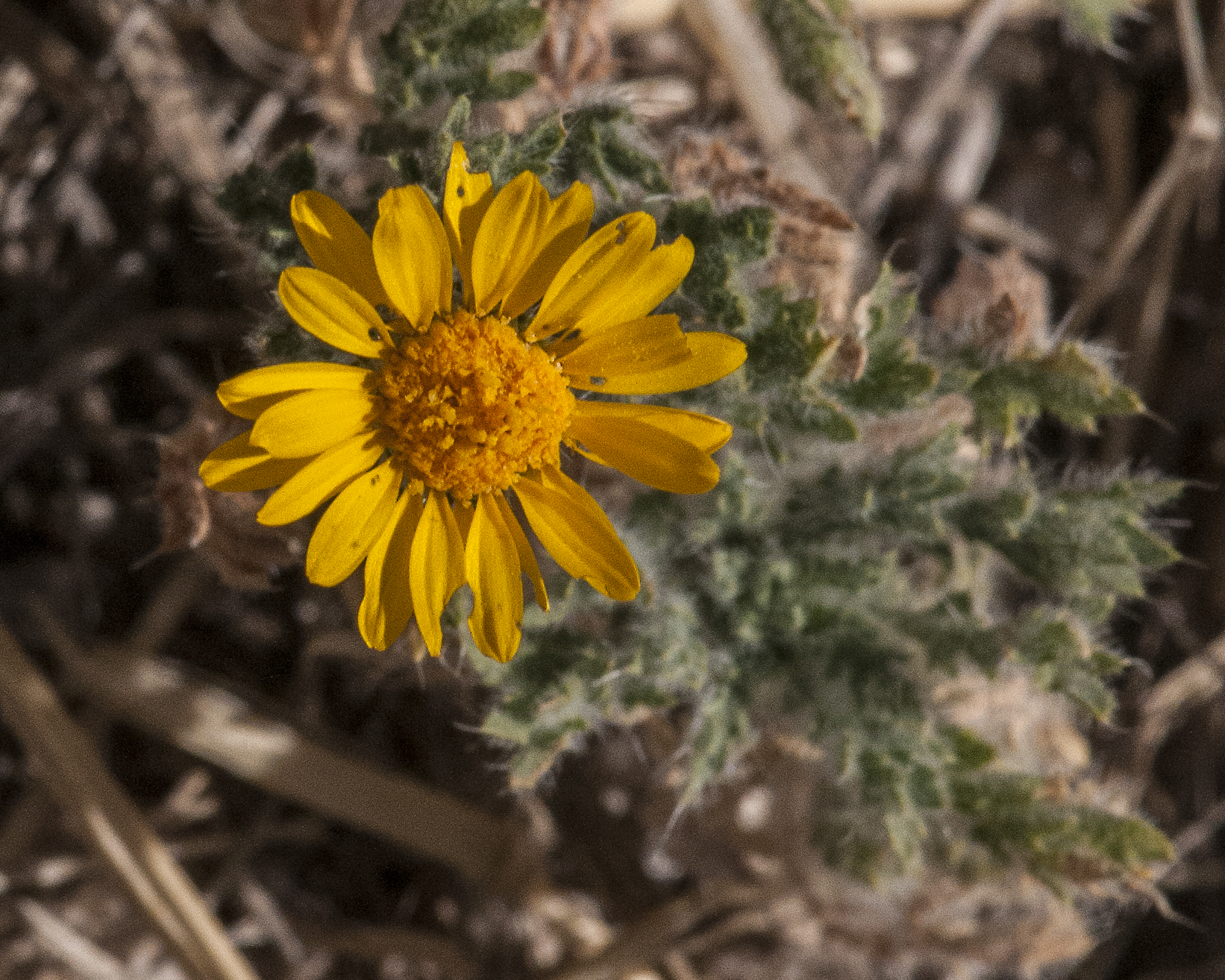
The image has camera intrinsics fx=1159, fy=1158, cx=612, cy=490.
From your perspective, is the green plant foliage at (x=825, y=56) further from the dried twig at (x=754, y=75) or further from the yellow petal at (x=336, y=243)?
the yellow petal at (x=336, y=243)

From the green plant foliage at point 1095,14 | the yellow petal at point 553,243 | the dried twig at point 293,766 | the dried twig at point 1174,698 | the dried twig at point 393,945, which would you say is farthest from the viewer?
Result: the dried twig at point 1174,698

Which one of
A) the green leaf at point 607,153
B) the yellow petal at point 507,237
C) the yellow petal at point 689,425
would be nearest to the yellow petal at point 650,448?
the yellow petal at point 689,425

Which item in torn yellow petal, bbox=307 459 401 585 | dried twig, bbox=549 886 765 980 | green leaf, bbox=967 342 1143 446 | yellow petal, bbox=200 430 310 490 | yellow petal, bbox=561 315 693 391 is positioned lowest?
dried twig, bbox=549 886 765 980

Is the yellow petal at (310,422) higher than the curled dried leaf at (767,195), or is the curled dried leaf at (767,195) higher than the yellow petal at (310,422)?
the curled dried leaf at (767,195)

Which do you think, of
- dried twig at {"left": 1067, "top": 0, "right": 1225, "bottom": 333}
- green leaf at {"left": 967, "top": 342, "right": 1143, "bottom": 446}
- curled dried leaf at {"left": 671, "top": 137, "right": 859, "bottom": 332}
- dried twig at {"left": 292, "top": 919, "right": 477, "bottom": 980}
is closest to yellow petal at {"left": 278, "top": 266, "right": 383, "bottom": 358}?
curled dried leaf at {"left": 671, "top": 137, "right": 859, "bottom": 332}

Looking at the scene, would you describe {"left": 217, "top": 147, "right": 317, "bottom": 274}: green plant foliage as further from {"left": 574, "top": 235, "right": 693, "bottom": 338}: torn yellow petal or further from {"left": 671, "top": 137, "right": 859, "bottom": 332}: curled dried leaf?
{"left": 671, "top": 137, "right": 859, "bottom": 332}: curled dried leaf

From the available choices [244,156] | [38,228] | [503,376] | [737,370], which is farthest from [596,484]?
[38,228]

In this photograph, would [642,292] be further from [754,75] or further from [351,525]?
[754,75]
